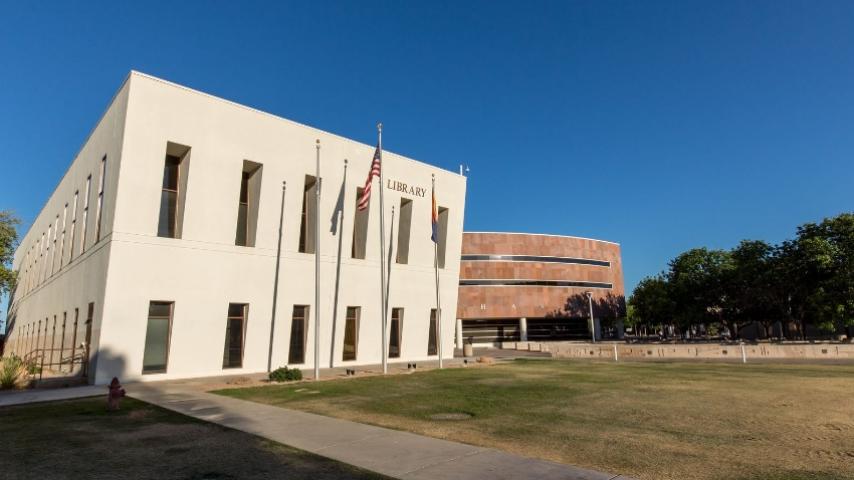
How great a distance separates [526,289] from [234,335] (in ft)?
195

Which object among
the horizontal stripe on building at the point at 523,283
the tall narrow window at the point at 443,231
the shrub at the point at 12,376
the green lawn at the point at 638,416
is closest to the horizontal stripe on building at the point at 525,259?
the horizontal stripe on building at the point at 523,283

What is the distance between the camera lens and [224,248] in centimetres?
2580

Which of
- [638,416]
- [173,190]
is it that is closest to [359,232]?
[173,190]

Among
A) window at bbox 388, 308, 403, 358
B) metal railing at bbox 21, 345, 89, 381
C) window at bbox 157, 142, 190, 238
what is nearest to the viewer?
metal railing at bbox 21, 345, 89, 381

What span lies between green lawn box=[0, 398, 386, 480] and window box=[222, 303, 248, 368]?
12.8 meters

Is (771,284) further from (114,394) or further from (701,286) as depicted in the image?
(114,394)

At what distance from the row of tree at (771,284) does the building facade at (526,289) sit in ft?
38.2

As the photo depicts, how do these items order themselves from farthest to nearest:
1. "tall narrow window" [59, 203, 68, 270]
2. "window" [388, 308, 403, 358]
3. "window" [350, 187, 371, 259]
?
"tall narrow window" [59, 203, 68, 270], "window" [388, 308, 403, 358], "window" [350, 187, 371, 259]

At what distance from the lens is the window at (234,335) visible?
25.7 metres

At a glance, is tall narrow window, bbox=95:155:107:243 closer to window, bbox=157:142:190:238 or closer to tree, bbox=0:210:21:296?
window, bbox=157:142:190:238

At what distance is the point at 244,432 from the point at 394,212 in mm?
24492

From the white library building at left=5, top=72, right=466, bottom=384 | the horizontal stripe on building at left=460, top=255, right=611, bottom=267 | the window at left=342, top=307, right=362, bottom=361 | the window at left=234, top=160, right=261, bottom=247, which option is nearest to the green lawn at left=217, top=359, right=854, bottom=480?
the white library building at left=5, top=72, right=466, bottom=384

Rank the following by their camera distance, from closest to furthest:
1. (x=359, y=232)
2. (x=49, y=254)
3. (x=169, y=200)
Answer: (x=169, y=200)
(x=359, y=232)
(x=49, y=254)

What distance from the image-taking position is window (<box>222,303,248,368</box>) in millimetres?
25703
